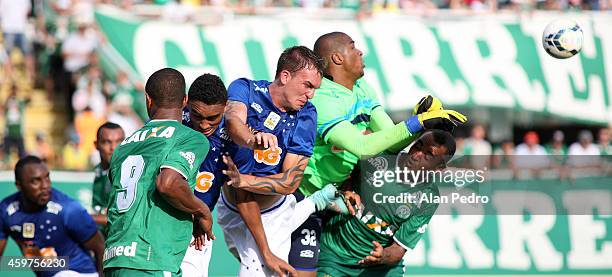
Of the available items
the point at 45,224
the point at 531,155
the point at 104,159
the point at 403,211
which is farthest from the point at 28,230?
the point at 531,155

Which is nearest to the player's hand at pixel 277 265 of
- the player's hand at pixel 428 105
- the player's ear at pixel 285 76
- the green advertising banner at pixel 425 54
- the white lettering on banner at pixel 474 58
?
the player's ear at pixel 285 76

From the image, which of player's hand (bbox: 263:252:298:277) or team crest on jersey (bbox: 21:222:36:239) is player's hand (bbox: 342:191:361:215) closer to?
player's hand (bbox: 263:252:298:277)

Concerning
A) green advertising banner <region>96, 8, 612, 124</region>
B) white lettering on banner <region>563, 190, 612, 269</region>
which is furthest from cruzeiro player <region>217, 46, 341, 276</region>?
green advertising banner <region>96, 8, 612, 124</region>

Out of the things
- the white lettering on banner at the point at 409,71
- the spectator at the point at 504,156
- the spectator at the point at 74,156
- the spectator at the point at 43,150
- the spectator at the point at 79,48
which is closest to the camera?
the spectator at the point at 504,156

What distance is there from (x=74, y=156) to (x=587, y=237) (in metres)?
9.07

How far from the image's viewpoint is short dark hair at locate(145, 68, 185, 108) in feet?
20.4

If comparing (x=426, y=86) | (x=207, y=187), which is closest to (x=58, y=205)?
(x=207, y=187)

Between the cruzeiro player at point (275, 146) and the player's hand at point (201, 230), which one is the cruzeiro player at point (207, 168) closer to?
the cruzeiro player at point (275, 146)

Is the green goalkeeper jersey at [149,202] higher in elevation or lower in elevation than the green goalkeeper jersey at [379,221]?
higher

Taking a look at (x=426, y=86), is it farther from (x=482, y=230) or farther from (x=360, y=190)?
(x=360, y=190)

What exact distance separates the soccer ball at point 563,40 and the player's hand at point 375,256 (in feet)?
8.42

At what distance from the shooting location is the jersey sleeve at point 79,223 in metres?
9.83

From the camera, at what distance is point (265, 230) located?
7.57m

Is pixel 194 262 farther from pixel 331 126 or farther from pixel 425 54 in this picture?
pixel 425 54
